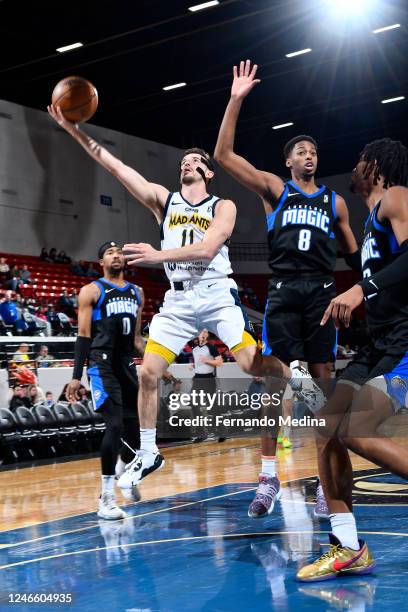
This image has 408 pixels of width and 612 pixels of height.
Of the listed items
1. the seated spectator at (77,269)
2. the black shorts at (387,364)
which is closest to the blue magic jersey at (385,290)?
the black shorts at (387,364)

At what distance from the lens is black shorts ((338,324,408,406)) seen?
364 centimetres

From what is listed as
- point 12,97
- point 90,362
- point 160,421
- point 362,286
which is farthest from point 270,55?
point 362,286

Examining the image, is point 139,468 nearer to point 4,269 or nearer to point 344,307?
point 344,307

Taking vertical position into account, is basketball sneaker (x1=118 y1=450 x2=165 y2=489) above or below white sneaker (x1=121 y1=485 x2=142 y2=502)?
above

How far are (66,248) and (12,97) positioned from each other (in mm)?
4425

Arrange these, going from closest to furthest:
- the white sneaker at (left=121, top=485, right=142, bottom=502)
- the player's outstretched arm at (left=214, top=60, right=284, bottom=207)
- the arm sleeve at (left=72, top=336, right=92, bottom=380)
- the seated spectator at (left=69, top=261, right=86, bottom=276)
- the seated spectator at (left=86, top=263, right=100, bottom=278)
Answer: the player's outstretched arm at (left=214, top=60, right=284, bottom=207) → the white sneaker at (left=121, top=485, right=142, bottom=502) → the arm sleeve at (left=72, top=336, right=92, bottom=380) → the seated spectator at (left=69, top=261, right=86, bottom=276) → the seated spectator at (left=86, top=263, right=100, bottom=278)

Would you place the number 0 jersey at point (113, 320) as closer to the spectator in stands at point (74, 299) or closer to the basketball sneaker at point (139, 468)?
the basketball sneaker at point (139, 468)

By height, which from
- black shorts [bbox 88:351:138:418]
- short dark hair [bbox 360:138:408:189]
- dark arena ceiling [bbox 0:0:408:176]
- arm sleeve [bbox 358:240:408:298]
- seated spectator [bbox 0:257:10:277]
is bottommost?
black shorts [bbox 88:351:138:418]

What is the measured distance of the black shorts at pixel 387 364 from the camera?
3.64 meters

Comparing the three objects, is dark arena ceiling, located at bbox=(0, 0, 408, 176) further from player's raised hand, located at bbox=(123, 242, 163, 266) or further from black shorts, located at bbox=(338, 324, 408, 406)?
black shorts, located at bbox=(338, 324, 408, 406)

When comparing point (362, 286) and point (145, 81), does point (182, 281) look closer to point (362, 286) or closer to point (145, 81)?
point (362, 286)

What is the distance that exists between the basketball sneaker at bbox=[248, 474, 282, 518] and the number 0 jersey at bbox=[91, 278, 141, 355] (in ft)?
5.17

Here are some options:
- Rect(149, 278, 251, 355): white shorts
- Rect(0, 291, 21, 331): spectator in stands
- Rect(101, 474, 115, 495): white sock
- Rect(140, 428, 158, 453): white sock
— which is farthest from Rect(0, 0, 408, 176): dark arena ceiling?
Rect(140, 428, 158, 453): white sock

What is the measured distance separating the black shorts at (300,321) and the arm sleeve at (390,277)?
1749 millimetres
